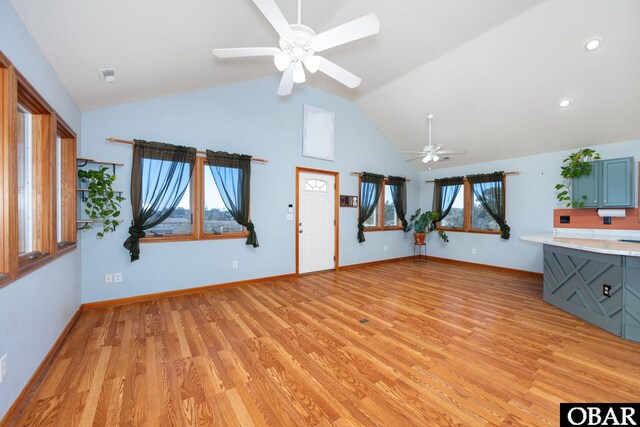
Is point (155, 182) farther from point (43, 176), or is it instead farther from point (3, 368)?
point (3, 368)

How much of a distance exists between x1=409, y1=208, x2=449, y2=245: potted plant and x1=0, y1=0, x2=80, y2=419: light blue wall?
22.1 feet

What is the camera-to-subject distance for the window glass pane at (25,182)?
6.91 feet

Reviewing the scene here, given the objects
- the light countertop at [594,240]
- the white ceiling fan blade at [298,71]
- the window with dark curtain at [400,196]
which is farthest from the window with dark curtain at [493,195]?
the white ceiling fan blade at [298,71]

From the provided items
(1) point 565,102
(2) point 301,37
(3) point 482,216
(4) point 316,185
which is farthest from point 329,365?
(3) point 482,216

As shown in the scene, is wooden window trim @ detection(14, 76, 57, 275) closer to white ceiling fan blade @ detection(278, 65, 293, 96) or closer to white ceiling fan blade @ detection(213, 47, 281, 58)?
white ceiling fan blade @ detection(213, 47, 281, 58)

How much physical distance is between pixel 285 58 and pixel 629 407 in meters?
3.58

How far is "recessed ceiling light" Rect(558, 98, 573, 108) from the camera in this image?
3.94 metres

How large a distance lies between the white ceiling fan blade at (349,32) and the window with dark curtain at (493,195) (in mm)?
5323

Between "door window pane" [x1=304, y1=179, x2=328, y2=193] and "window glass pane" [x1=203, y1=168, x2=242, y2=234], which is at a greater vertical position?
A: "door window pane" [x1=304, y1=179, x2=328, y2=193]

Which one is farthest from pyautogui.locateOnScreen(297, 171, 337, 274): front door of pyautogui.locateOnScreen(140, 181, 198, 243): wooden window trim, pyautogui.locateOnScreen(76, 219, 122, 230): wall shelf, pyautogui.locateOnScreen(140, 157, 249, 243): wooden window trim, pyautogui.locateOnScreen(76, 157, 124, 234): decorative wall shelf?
pyautogui.locateOnScreen(76, 157, 124, 234): decorative wall shelf

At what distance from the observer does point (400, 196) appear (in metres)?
6.75

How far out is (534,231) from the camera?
5285 millimetres

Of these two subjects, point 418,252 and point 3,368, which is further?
point 418,252

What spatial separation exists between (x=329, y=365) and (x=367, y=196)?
A: 4.40 m
